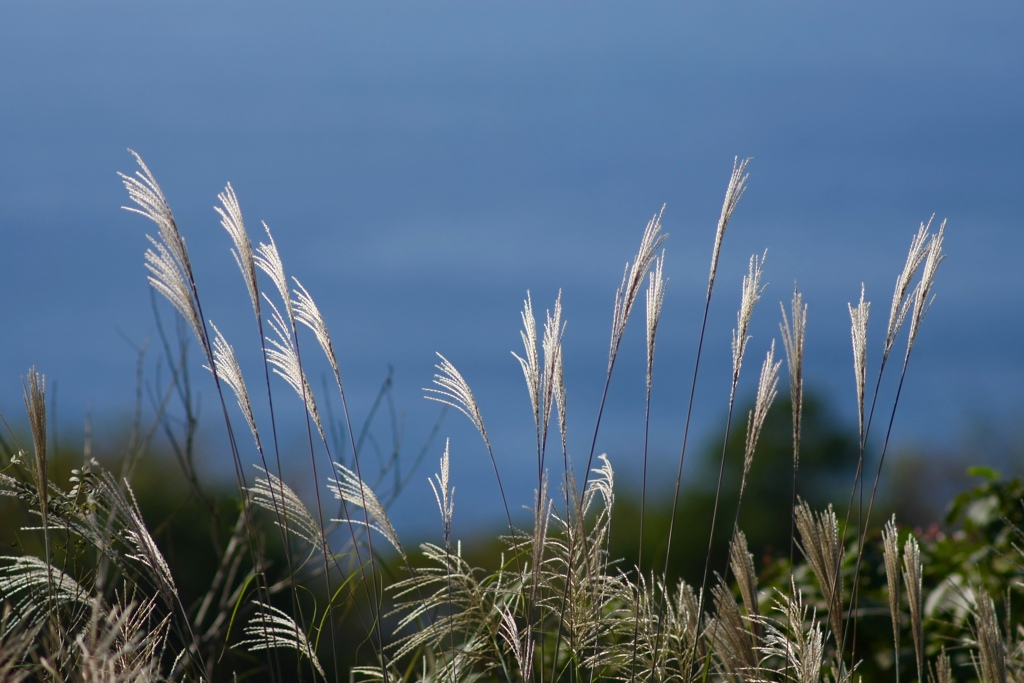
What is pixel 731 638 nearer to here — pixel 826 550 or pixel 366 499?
pixel 826 550

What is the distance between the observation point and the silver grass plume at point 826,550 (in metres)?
2.12

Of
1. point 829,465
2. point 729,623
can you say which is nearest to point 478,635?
point 729,623

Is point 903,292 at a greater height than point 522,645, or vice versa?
point 903,292

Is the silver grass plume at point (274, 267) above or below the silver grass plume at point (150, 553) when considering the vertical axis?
above

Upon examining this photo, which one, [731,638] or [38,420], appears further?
[731,638]

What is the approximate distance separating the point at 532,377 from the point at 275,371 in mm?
561

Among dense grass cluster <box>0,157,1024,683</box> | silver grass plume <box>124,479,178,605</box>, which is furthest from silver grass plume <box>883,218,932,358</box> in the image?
silver grass plume <box>124,479,178,605</box>

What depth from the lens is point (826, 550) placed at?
7.04 ft

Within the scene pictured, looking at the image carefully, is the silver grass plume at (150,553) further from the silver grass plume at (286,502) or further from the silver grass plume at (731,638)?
the silver grass plume at (731,638)

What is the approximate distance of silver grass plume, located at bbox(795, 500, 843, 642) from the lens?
2121mm

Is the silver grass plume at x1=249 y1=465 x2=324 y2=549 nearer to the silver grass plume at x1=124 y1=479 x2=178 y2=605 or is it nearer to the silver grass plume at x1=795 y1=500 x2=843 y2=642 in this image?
the silver grass plume at x1=124 y1=479 x2=178 y2=605

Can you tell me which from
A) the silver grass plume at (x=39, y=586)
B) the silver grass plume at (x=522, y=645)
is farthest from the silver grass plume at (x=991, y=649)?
the silver grass plume at (x=39, y=586)

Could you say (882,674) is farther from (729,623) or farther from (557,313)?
(557,313)

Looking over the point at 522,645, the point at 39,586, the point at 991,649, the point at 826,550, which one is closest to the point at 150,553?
the point at 39,586
